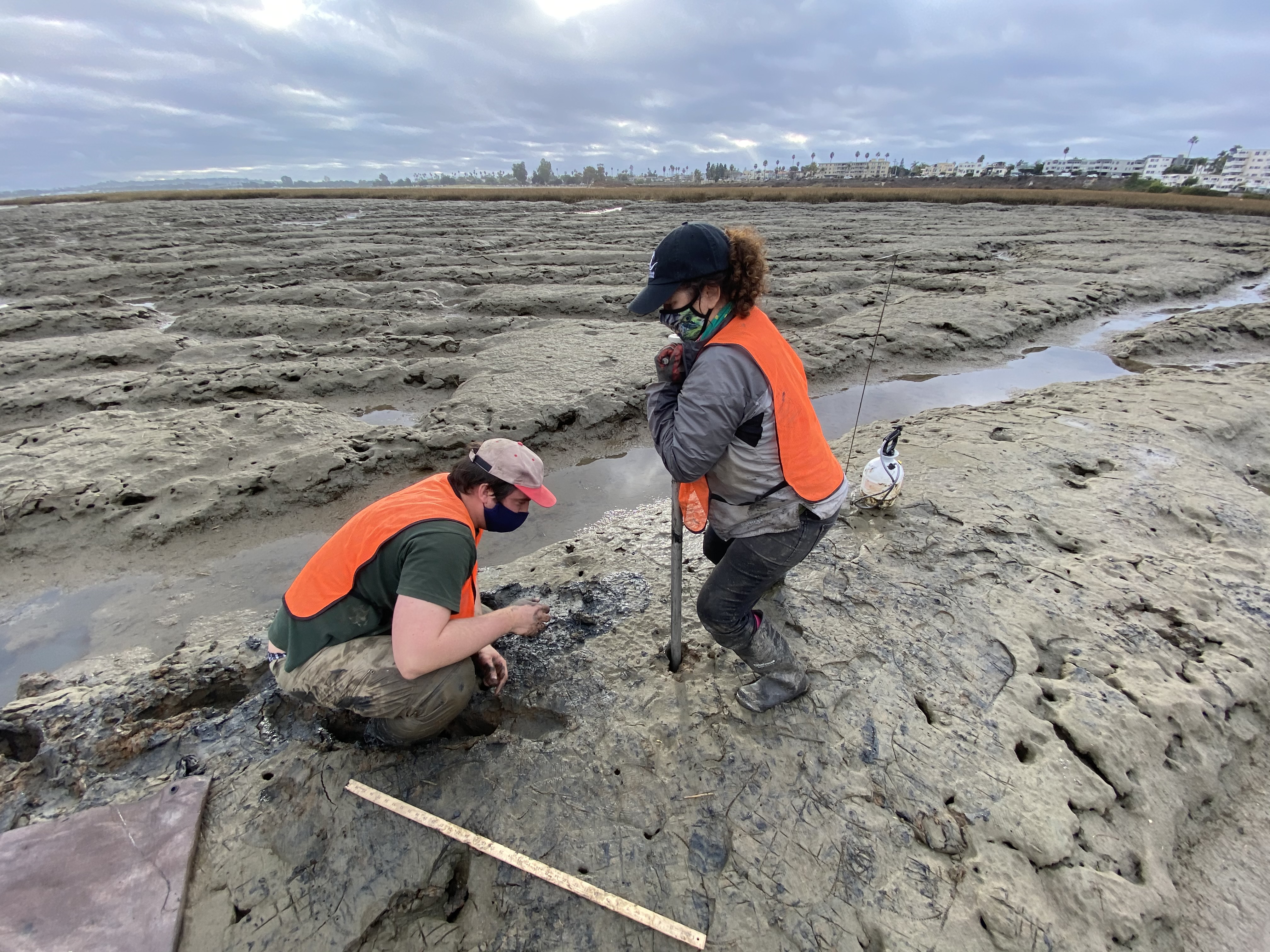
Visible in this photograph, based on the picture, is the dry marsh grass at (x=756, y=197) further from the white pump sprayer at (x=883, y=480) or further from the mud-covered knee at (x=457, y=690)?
the mud-covered knee at (x=457, y=690)

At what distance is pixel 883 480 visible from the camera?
3693 millimetres

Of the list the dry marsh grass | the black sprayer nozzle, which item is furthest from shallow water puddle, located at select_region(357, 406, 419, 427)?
the dry marsh grass

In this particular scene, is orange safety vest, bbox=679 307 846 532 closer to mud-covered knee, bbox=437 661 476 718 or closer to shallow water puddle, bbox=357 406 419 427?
mud-covered knee, bbox=437 661 476 718

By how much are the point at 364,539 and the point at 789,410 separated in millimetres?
1640

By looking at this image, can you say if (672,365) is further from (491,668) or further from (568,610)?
(568,610)

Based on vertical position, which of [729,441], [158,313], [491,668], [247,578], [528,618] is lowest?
[247,578]

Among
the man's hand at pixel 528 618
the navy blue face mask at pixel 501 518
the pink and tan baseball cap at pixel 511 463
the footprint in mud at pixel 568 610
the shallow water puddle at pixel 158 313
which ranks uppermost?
the pink and tan baseball cap at pixel 511 463

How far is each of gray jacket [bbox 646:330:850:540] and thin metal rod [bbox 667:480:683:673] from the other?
0.51ft

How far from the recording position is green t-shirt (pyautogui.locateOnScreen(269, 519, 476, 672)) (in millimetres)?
1904

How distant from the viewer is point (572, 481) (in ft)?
16.4

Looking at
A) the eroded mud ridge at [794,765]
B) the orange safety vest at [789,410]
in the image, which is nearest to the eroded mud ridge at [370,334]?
the eroded mud ridge at [794,765]

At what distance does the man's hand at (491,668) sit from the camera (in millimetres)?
2541

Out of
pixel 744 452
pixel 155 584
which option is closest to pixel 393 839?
pixel 744 452

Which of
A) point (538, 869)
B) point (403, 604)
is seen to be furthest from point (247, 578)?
point (538, 869)
